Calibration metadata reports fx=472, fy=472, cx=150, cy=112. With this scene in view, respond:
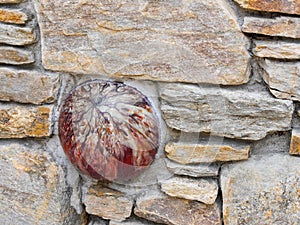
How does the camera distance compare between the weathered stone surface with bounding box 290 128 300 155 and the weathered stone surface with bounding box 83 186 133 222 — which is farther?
the weathered stone surface with bounding box 83 186 133 222

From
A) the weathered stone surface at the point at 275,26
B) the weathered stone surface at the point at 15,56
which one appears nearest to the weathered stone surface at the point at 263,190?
the weathered stone surface at the point at 275,26

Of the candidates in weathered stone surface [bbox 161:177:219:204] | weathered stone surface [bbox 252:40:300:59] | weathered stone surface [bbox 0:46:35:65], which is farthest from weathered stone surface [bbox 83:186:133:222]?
weathered stone surface [bbox 252:40:300:59]

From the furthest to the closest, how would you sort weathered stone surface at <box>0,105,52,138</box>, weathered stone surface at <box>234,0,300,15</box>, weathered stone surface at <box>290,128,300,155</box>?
weathered stone surface at <box>0,105,52,138</box> → weathered stone surface at <box>290,128,300,155</box> → weathered stone surface at <box>234,0,300,15</box>

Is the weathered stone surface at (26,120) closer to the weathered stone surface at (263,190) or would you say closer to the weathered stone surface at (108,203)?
the weathered stone surface at (108,203)

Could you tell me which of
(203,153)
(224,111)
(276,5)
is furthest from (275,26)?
(203,153)

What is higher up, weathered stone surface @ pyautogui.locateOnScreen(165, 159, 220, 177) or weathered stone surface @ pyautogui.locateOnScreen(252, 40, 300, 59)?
weathered stone surface @ pyautogui.locateOnScreen(252, 40, 300, 59)

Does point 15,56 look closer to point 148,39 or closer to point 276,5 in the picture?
point 148,39

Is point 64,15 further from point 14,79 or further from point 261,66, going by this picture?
point 261,66

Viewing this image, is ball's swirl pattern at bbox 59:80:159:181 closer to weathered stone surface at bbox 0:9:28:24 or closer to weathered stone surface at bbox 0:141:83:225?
weathered stone surface at bbox 0:141:83:225
